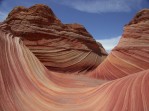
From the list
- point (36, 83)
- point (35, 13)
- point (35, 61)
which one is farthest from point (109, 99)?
point (35, 13)

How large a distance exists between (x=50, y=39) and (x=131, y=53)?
4.56m

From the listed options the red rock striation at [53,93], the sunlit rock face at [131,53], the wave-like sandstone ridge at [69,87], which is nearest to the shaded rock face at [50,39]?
the sunlit rock face at [131,53]

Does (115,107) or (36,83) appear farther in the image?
(36,83)

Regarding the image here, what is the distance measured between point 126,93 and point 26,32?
899cm

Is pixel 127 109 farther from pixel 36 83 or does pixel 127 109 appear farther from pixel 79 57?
pixel 79 57

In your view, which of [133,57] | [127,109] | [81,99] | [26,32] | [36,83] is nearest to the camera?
[127,109]

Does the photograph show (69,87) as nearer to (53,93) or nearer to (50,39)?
(53,93)

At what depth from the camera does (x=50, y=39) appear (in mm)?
12508

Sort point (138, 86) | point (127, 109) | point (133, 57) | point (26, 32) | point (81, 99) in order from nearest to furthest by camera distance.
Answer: point (127, 109)
point (138, 86)
point (81, 99)
point (133, 57)
point (26, 32)

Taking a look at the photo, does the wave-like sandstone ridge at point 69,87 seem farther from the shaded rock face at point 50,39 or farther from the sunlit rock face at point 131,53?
the shaded rock face at point 50,39

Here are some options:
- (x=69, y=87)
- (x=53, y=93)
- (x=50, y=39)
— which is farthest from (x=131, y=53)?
(x=53, y=93)

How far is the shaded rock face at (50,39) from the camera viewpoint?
38.4 ft

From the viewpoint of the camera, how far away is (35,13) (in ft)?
43.0

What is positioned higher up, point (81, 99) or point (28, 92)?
point (28, 92)
